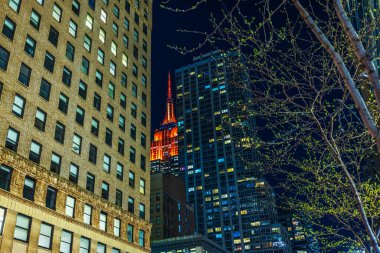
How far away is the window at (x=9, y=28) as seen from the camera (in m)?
30.6

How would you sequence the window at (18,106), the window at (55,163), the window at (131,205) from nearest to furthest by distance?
the window at (18,106)
the window at (55,163)
the window at (131,205)

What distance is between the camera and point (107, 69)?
142ft

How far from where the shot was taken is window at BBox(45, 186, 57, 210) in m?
30.4

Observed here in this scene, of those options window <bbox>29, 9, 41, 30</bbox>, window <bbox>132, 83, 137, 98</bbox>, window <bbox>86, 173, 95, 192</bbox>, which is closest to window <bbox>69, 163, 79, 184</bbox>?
window <bbox>86, 173, 95, 192</bbox>

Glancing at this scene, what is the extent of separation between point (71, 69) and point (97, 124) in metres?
6.08

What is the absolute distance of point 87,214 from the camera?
34.7m

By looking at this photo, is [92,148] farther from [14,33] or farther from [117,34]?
[117,34]

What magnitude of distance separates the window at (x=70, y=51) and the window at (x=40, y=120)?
301 inches

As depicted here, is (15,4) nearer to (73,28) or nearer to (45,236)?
(73,28)

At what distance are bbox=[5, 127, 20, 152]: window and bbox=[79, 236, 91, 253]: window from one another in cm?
997

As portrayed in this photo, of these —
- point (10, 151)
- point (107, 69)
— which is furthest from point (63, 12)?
point (10, 151)

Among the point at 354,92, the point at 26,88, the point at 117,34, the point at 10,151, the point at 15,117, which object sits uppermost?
the point at 117,34

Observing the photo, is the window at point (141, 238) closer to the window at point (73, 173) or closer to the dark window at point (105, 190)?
the dark window at point (105, 190)

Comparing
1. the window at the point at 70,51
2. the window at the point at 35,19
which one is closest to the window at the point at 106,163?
the window at the point at 70,51
